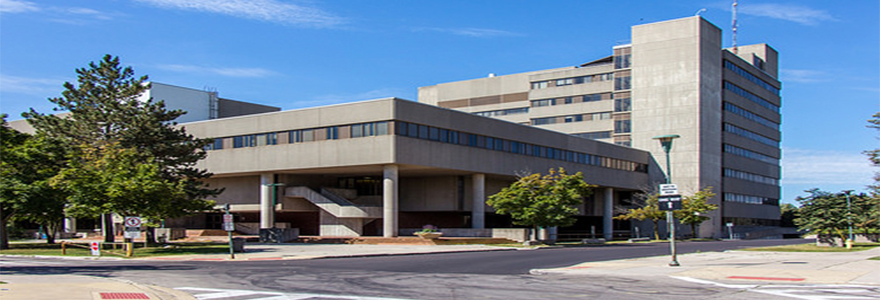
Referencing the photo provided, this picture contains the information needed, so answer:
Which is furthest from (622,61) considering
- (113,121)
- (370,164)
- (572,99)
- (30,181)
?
(30,181)

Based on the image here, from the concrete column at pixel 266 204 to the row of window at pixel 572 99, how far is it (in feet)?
159

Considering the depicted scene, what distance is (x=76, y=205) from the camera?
4297 cm

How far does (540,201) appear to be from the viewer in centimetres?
5597

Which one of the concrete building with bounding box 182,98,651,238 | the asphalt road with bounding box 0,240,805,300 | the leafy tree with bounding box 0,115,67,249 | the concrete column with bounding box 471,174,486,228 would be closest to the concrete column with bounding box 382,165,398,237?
the concrete building with bounding box 182,98,651,238

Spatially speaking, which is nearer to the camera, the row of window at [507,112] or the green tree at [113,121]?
the green tree at [113,121]

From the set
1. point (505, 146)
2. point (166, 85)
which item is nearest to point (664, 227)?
point (505, 146)

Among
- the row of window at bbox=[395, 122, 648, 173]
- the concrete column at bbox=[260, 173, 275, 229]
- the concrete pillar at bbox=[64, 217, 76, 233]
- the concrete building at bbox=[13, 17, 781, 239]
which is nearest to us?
the row of window at bbox=[395, 122, 648, 173]

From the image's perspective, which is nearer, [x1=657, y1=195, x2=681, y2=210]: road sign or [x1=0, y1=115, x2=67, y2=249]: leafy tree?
[x1=657, y1=195, x2=681, y2=210]: road sign

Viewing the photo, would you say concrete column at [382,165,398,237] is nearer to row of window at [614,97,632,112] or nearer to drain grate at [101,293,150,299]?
drain grate at [101,293,150,299]

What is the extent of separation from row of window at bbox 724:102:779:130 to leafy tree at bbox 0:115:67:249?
7996 cm

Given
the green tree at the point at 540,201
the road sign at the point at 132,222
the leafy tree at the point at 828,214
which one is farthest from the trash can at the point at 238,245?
the leafy tree at the point at 828,214

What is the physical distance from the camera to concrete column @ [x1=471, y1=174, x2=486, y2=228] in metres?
64.8

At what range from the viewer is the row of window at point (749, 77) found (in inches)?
3967

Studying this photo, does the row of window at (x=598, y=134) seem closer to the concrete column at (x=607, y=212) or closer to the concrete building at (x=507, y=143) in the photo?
the concrete building at (x=507, y=143)
